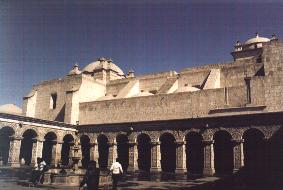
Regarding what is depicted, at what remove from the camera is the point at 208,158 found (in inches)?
835

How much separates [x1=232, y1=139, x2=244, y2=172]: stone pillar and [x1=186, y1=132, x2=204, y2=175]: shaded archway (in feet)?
10.7

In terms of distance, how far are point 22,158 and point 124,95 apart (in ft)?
39.6

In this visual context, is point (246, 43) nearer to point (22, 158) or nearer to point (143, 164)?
point (143, 164)

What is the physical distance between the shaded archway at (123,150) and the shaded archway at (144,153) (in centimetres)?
147

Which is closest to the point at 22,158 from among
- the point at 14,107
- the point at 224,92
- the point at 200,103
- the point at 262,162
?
the point at 14,107

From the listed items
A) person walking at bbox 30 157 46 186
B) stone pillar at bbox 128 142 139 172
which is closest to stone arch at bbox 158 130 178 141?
stone pillar at bbox 128 142 139 172

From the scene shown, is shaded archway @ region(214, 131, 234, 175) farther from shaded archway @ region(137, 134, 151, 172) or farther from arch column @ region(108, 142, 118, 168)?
arch column @ region(108, 142, 118, 168)

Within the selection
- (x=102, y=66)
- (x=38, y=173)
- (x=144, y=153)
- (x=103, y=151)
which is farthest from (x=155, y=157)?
(x=102, y=66)

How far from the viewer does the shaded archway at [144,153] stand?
2560cm

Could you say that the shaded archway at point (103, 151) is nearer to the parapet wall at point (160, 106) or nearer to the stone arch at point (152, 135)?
the parapet wall at point (160, 106)

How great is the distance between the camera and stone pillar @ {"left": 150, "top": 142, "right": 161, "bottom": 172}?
23230mm

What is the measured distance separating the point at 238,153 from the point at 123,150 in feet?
35.4

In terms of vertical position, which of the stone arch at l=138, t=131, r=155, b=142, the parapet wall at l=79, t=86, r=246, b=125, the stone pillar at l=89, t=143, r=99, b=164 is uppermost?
the parapet wall at l=79, t=86, r=246, b=125

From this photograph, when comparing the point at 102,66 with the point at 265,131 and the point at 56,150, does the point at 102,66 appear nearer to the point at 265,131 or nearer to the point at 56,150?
the point at 56,150
